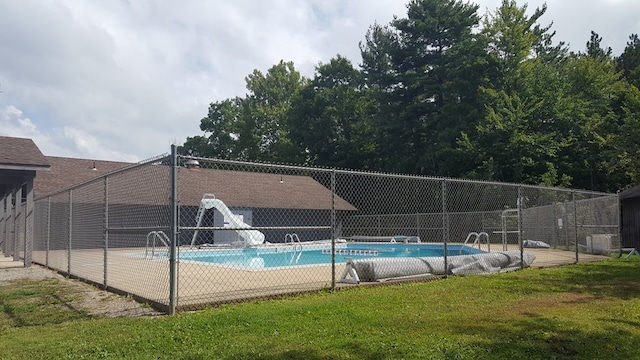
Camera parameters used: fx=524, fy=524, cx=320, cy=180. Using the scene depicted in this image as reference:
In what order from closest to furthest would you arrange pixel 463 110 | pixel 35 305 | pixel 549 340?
pixel 549 340 → pixel 35 305 → pixel 463 110

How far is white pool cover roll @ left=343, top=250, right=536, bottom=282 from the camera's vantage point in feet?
29.3

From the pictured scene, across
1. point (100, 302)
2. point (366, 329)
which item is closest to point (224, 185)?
point (100, 302)

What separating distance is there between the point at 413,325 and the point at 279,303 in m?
2.00

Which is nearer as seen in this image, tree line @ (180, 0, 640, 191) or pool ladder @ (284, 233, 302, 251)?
pool ladder @ (284, 233, 302, 251)

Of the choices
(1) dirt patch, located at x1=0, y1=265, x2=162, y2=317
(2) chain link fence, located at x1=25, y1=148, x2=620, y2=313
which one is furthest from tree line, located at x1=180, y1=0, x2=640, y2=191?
(1) dirt patch, located at x1=0, y1=265, x2=162, y2=317

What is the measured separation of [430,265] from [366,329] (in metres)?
4.65

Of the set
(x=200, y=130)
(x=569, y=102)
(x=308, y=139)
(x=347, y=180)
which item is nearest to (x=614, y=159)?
(x=569, y=102)

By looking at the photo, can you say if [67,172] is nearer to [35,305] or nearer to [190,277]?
[190,277]

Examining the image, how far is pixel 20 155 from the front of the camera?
14.7 m

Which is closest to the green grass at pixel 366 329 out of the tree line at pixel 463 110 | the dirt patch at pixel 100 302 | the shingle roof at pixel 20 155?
the dirt patch at pixel 100 302

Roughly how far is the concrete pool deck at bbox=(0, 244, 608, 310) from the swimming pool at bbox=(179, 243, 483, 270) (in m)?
1.80

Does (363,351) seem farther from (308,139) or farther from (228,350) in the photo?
(308,139)

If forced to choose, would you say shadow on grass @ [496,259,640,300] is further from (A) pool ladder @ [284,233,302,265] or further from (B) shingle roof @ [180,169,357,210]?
(B) shingle roof @ [180,169,357,210]

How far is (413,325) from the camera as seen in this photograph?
5.68 m
